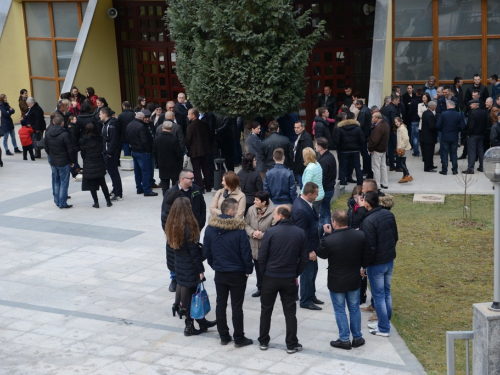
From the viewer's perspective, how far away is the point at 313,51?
22.1 metres

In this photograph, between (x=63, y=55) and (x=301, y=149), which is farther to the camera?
(x=63, y=55)

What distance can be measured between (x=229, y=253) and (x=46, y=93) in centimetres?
1819

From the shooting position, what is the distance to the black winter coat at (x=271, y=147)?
569 inches

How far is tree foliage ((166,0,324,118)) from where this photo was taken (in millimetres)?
16047

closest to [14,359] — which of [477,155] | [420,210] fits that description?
[420,210]

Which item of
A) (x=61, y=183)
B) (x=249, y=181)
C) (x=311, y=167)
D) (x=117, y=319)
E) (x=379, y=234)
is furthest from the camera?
(x=61, y=183)

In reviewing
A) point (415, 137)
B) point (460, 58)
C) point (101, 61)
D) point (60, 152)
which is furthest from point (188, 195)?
point (101, 61)

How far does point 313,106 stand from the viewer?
72.9ft

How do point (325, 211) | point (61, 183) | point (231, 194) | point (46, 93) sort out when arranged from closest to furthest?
point (231, 194)
point (325, 211)
point (61, 183)
point (46, 93)

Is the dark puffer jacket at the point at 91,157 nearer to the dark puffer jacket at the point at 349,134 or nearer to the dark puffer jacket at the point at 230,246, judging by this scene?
the dark puffer jacket at the point at 349,134

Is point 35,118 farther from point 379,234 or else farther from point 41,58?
point 379,234

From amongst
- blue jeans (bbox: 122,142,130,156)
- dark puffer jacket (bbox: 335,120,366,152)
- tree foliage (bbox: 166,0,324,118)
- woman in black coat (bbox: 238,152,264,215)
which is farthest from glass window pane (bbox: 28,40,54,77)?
woman in black coat (bbox: 238,152,264,215)

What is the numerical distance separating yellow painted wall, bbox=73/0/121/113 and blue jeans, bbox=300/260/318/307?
14165 millimetres

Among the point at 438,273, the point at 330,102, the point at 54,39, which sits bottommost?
the point at 438,273
